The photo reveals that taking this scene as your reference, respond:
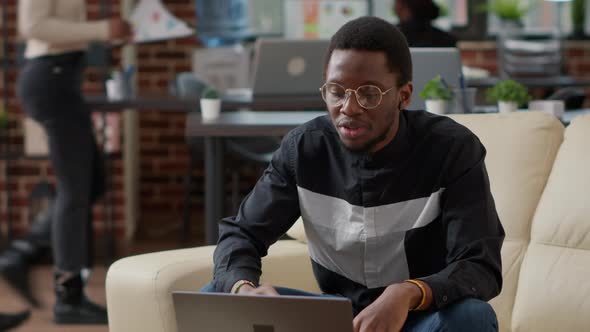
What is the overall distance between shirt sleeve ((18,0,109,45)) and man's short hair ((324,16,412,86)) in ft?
7.36

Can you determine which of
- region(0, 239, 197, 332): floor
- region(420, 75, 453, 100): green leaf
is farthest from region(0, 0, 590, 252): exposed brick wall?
region(420, 75, 453, 100): green leaf

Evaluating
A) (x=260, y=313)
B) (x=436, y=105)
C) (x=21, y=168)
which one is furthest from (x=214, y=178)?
(x=21, y=168)

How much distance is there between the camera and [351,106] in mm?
1866

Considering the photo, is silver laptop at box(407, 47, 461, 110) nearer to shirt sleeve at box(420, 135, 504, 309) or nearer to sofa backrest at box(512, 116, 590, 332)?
sofa backrest at box(512, 116, 590, 332)

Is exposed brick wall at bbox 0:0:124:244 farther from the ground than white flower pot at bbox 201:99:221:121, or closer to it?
closer to it

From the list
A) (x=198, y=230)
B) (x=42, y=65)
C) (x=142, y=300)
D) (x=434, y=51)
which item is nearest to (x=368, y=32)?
(x=142, y=300)

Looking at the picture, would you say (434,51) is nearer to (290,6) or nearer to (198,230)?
(198,230)

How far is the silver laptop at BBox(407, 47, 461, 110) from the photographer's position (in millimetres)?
3299

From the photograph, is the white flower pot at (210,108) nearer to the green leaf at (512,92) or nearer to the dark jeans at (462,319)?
the green leaf at (512,92)

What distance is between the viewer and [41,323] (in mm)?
4043

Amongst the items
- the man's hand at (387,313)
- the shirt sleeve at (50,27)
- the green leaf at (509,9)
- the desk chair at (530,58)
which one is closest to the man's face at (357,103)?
the man's hand at (387,313)

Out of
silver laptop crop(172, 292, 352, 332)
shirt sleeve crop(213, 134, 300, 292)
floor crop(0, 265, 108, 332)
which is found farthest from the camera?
floor crop(0, 265, 108, 332)

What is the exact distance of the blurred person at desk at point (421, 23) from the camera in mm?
4281

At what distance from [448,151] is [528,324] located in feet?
1.80
